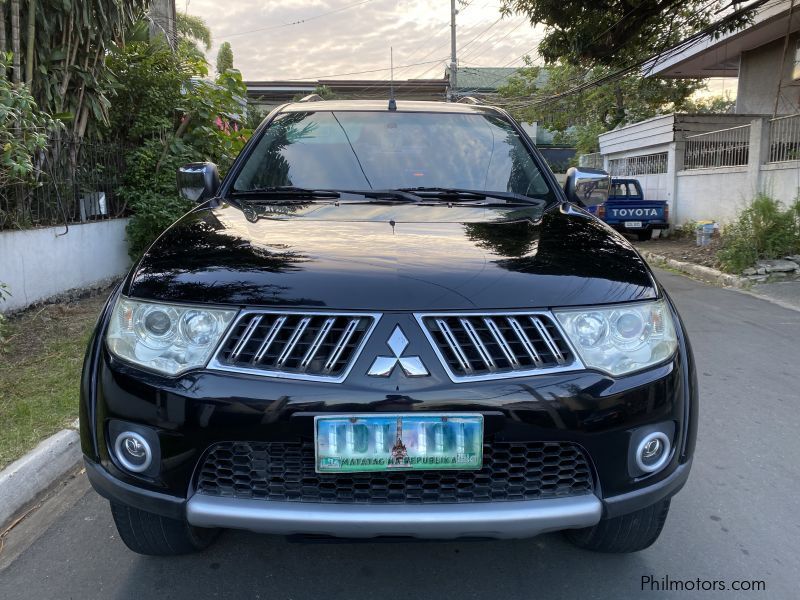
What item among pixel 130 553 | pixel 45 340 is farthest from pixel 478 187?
pixel 45 340

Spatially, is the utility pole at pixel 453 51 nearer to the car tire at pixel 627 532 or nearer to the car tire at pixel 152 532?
the car tire at pixel 627 532

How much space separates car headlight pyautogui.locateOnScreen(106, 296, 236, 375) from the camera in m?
1.76

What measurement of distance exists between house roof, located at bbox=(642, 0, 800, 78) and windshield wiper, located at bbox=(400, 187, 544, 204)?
12.4m

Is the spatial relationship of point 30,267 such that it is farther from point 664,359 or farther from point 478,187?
point 664,359

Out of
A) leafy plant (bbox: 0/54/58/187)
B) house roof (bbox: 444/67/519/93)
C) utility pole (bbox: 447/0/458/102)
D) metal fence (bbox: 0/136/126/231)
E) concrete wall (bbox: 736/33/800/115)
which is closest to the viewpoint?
leafy plant (bbox: 0/54/58/187)

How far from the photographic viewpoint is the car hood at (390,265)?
5.82 ft

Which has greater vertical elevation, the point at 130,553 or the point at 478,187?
the point at 478,187

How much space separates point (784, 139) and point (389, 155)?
10.7 m

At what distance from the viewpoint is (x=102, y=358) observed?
1.85 metres

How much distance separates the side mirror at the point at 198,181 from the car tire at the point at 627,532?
2.25m

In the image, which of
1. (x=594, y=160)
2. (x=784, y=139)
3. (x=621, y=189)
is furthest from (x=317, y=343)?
(x=594, y=160)

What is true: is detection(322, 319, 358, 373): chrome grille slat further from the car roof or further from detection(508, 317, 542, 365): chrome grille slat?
the car roof

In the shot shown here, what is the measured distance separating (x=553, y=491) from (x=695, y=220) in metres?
14.5

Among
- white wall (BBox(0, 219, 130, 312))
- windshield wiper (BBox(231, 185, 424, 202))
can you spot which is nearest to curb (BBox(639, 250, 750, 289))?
windshield wiper (BBox(231, 185, 424, 202))
